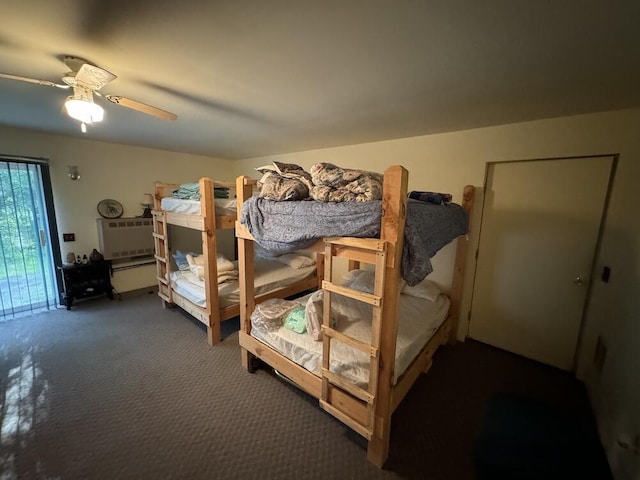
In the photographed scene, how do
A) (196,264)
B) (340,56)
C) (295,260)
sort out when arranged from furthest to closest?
(295,260) → (196,264) → (340,56)

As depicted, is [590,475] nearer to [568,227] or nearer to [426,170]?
[568,227]

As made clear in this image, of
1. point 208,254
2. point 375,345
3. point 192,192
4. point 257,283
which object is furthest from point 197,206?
point 375,345

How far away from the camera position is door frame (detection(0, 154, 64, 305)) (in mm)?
3142

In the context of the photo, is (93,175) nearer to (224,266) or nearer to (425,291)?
(224,266)

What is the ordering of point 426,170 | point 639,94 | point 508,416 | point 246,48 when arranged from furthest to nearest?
point 426,170
point 508,416
point 639,94
point 246,48

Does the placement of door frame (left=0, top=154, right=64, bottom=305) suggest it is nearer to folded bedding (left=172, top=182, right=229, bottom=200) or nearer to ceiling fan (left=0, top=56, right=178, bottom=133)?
folded bedding (left=172, top=182, right=229, bottom=200)

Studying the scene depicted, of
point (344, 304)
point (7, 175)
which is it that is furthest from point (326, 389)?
point (7, 175)

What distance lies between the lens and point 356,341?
1.46 m

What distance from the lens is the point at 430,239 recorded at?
1.57 m

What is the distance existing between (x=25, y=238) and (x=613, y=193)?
6.43m

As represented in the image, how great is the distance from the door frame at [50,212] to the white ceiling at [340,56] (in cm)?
102

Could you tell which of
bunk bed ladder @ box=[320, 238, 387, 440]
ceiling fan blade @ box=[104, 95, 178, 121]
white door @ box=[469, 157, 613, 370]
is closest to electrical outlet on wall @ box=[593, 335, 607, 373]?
white door @ box=[469, 157, 613, 370]

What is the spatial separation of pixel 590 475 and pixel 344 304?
189 centimetres

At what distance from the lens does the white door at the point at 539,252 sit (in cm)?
219
